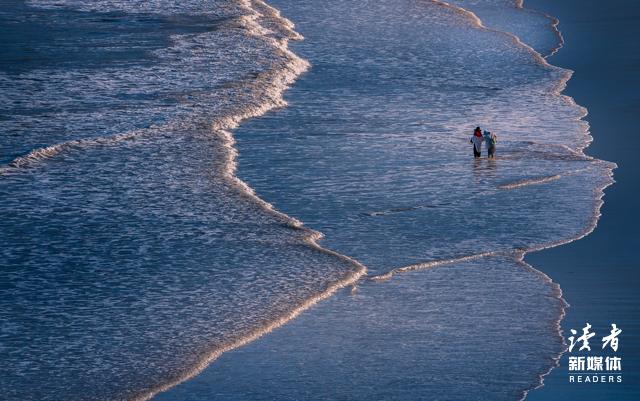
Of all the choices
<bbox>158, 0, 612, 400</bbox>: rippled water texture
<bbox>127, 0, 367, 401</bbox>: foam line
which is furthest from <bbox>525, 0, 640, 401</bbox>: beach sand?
<bbox>127, 0, 367, 401</bbox>: foam line

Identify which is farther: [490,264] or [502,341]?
[490,264]

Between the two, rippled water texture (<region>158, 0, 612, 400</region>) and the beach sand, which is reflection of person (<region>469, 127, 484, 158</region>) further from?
the beach sand

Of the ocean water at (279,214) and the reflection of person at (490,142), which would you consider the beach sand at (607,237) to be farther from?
the reflection of person at (490,142)

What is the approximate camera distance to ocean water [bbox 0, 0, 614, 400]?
237 inches

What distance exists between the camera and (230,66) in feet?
44.8

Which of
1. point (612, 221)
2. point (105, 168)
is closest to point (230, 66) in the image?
point (105, 168)

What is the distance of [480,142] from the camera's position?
979 cm

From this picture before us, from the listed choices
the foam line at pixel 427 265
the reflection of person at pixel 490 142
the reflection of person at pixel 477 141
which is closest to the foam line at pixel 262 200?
the foam line at pixel 427 265

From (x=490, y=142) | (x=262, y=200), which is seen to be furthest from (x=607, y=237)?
(x=262, y=200)

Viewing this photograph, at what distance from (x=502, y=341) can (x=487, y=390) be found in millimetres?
576

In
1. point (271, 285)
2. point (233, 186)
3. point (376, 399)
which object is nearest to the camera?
point (376, 399)

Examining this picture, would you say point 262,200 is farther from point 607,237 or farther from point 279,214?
point 607,237

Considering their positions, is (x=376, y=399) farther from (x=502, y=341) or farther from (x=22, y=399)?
(x=22, y=399)

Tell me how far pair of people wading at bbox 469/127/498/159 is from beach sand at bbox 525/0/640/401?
2.76ft
